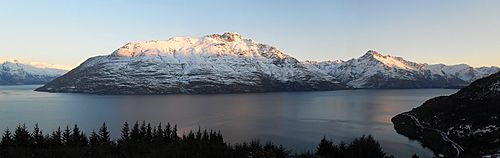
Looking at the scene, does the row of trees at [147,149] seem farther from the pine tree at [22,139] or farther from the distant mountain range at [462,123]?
the distant mountain range at [462,123]

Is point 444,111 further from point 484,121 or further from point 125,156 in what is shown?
point 125,156

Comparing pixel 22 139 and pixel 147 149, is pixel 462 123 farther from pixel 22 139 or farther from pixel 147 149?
pixel 22 139

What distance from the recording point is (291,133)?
4141 inches

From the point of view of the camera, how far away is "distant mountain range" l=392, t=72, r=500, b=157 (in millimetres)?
80188

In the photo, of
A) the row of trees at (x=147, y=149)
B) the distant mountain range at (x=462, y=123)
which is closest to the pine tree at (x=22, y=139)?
the row of trees at (x=147, y=149)

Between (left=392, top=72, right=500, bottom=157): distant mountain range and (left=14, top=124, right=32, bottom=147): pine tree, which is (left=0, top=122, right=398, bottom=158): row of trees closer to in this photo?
(left=14, top=124, right=32, bottom=147): pine tree

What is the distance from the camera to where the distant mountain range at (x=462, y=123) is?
80.2m

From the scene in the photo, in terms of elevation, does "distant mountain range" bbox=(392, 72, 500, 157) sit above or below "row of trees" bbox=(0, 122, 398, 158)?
above

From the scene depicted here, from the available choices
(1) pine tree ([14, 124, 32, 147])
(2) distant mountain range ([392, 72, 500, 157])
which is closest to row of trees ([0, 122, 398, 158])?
(1) pine tree ([14, 124, 32, 147])

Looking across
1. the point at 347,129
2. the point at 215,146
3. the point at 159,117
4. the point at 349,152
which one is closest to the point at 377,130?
the point at 347,129

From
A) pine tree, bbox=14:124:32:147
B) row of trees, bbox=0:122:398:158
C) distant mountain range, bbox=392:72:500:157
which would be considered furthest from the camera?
distant mountain range, bbox=392:72:500:157

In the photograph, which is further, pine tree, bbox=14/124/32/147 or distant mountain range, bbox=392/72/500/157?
distant mountain range, bbox=392/72/500/157

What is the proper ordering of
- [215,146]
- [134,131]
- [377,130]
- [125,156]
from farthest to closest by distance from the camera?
[377,130] → [134,131] → [215,146] → [125,156]

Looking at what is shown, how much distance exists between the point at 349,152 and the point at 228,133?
39.4m
